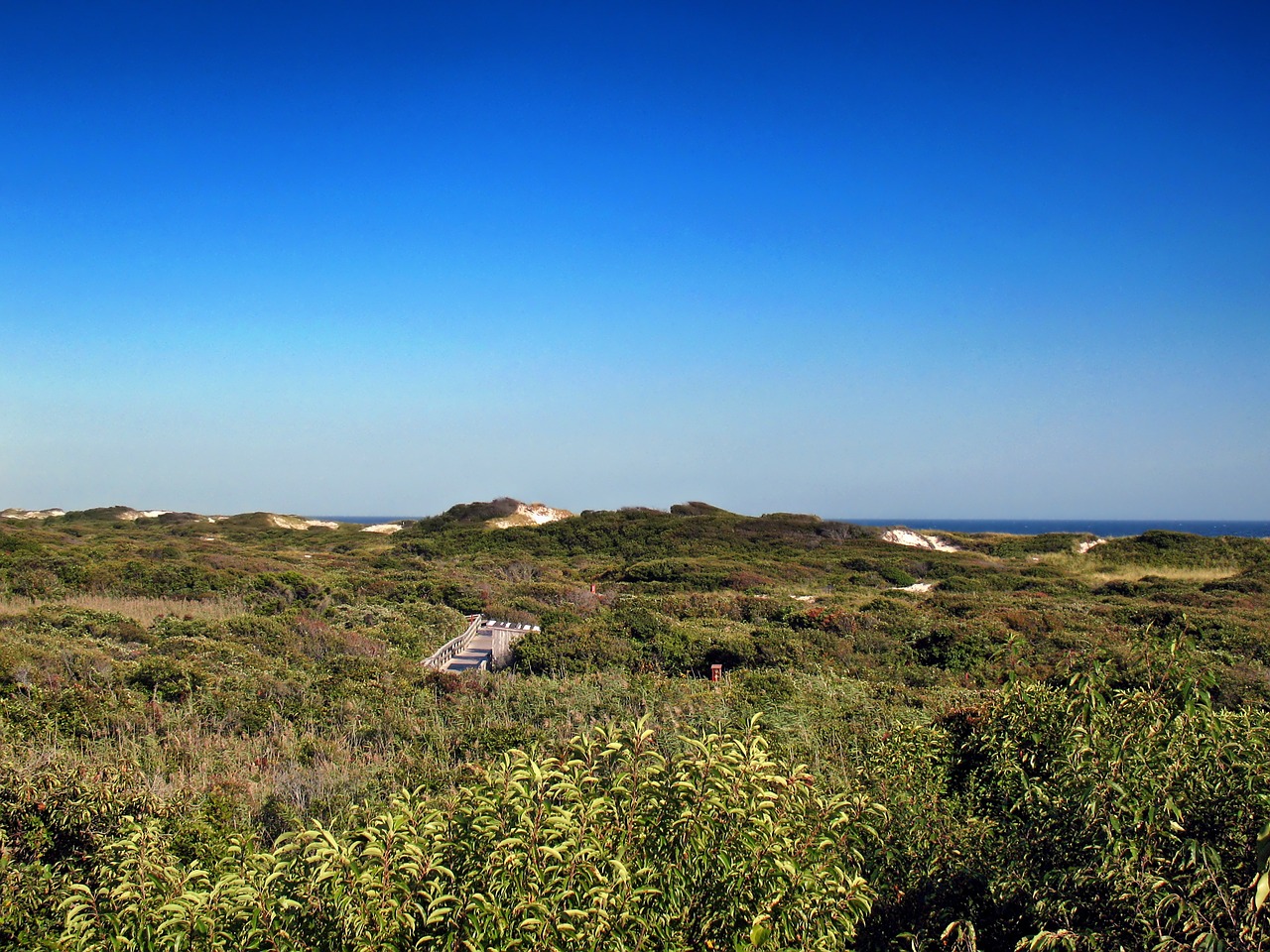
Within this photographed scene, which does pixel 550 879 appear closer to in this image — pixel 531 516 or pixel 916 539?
pixel 916 539

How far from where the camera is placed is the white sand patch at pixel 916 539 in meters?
45.2

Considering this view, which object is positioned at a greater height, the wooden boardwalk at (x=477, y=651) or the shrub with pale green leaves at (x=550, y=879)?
the shrub with pale green leaves at (x=550, y=879)

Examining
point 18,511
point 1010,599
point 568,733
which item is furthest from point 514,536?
point 18,511

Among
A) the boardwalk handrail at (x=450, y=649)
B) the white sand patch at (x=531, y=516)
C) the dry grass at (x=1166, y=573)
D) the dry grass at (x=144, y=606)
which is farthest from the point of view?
the white sand patch at (x=531, y=516)

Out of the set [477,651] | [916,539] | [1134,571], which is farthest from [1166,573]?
[477,651]

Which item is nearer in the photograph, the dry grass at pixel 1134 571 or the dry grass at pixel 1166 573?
the dry grass at pixel 1134 571

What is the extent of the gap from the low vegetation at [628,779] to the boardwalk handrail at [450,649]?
2.17 feet

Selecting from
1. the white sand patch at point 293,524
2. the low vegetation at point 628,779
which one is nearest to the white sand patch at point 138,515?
Answer: the white sand patch at point 293,524

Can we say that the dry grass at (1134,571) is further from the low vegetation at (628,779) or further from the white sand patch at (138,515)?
the white sand patch at (138,515)

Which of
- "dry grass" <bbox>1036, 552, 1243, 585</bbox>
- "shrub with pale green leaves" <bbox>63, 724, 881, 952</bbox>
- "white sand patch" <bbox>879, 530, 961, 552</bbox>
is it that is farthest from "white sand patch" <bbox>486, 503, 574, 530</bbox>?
"shrub with pale green leaves" <bbox>63, 724, 881, 952</bbox>

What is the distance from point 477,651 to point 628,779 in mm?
13778

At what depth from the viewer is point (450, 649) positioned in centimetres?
1589

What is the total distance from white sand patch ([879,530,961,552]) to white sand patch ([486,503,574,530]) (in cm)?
2000

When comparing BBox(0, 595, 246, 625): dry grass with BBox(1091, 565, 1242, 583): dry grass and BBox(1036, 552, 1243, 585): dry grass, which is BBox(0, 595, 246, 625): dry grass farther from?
BBox(1091, 565, 1242, 583): dry grass
